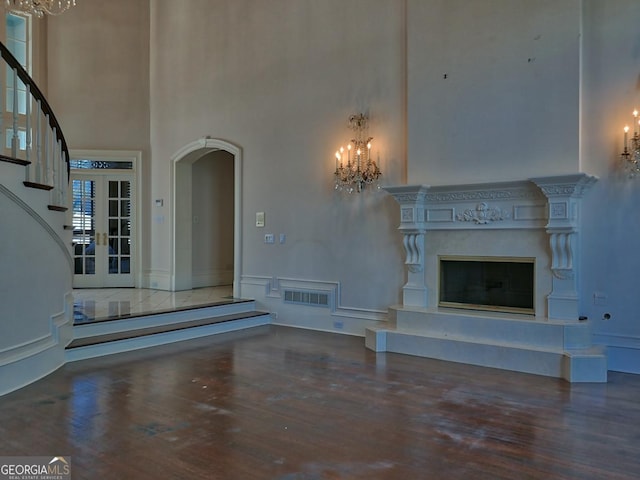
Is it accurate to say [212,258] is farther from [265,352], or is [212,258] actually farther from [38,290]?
[38,290]

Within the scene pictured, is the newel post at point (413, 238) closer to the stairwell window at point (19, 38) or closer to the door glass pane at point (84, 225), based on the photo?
the door glass pane at point (84, 225)

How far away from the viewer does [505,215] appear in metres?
5.08

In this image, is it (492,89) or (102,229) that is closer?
(492,89)

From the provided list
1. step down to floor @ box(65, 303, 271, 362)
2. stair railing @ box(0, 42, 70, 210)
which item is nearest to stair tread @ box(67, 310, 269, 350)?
step down to floor @ box(65, 303, 271, 362)

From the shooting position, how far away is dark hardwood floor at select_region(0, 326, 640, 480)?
2645 mm

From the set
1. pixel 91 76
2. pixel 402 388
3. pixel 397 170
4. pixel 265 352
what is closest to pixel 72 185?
pixel 91 76

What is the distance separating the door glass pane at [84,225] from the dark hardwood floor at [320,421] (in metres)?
4.72

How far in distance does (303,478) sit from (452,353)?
9.72 ft

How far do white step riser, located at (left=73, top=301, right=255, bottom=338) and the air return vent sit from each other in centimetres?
73

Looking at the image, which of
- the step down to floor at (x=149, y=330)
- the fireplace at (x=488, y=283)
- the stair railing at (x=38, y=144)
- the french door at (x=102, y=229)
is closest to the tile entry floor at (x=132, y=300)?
the step down to floor at (x=149, y=330)

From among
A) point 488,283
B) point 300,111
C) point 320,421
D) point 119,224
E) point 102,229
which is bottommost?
point 320,421

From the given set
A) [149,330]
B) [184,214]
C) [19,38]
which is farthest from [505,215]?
[19,38]

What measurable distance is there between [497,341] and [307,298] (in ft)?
9.38

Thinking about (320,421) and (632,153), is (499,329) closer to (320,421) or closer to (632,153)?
(632,153)
